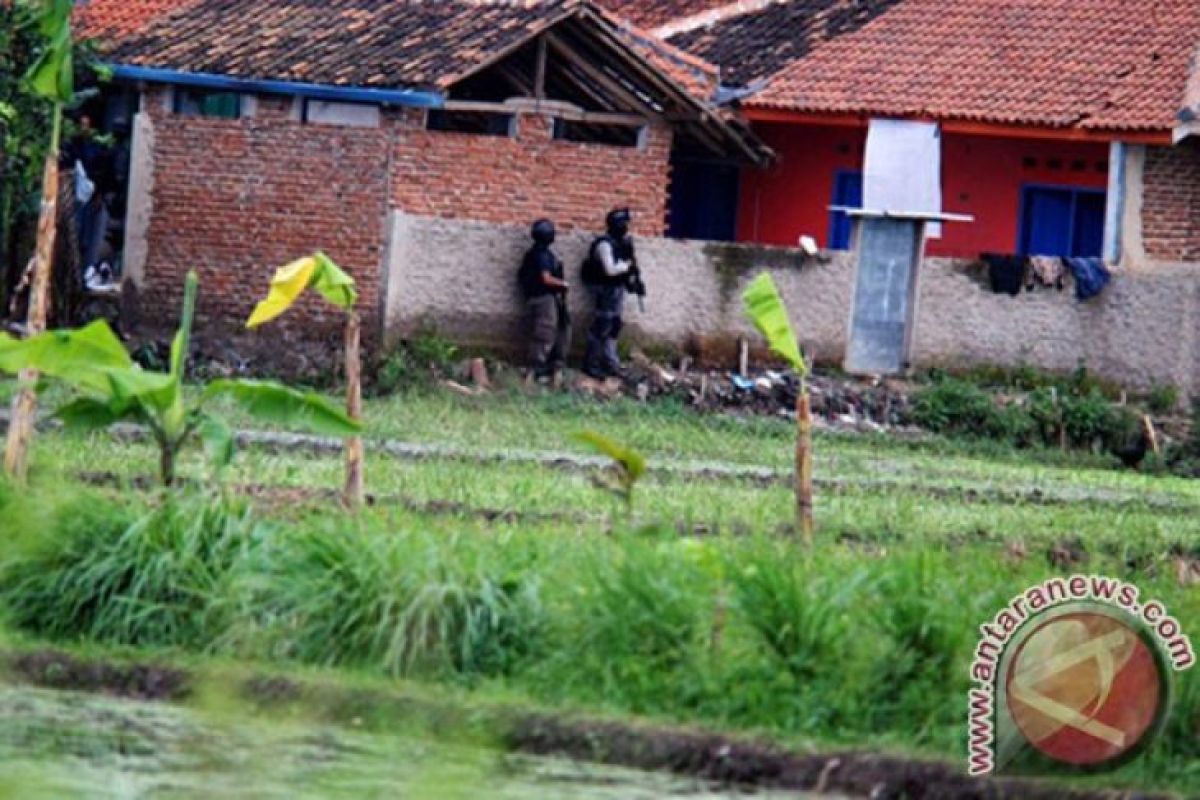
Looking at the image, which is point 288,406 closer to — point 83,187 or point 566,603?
point 566,603

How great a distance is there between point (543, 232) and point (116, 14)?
260 inches

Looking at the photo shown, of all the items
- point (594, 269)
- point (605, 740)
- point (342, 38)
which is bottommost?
point (605, 740)

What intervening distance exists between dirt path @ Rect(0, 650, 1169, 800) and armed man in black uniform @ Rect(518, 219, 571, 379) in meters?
14.8

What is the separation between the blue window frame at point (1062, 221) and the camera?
32.5 metres

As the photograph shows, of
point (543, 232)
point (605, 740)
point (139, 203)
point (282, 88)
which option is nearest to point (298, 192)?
point (282, 88)

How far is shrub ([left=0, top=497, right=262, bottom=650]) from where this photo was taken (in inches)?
519

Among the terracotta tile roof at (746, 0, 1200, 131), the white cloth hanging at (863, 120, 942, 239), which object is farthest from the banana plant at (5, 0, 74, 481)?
the white cloth hanging at (863, 120, 942, 239)

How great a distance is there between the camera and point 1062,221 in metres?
32.7

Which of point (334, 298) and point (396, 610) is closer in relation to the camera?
point (396, 610)

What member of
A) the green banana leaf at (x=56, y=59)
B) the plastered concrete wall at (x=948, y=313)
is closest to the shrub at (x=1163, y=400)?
the plastered concrete wall at (x=948, y=313)

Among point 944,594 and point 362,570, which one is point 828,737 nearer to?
point 944,594

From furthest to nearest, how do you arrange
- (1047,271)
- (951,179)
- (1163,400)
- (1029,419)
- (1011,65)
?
(951,179), (1011,65), (1047,271), (1163,400), (1029,419)

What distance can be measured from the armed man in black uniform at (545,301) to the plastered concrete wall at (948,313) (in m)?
0.28

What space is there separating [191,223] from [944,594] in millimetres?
16944
